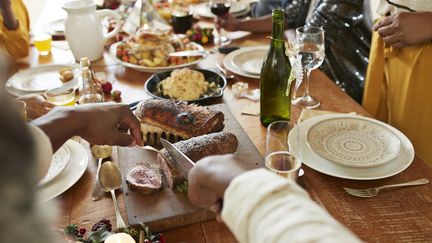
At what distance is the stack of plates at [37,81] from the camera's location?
169 centimetres

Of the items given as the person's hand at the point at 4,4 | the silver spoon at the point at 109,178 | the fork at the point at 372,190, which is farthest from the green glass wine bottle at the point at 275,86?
the person's hand at the point at 4,4

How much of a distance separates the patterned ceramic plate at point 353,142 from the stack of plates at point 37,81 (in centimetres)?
96

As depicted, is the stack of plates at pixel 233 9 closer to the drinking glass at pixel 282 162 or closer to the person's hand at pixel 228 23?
the person's hand at pixel 228 23

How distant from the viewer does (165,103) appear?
1.37 m

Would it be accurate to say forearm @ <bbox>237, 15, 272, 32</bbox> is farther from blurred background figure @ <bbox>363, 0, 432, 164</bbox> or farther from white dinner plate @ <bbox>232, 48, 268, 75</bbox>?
blurred background figure @ <bbox>363, 0, 432, 164</bbox>

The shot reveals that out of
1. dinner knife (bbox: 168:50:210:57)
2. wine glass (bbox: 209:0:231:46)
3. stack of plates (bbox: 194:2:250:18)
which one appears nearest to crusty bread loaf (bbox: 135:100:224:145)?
dinner knife (bbox: 168:50:210:57)

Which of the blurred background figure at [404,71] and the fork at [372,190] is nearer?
the fork at [372,190]

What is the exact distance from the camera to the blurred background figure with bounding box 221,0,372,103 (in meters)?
2.10

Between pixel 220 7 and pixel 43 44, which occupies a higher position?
pixel 220 7

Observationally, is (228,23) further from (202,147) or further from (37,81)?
(202,147)

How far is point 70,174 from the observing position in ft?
3.75

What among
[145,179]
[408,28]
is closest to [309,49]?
[408,28]

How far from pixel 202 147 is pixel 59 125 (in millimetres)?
357

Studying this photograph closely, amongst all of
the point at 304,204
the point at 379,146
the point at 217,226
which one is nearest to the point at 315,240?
the point at 304,204
